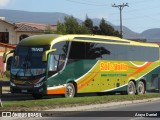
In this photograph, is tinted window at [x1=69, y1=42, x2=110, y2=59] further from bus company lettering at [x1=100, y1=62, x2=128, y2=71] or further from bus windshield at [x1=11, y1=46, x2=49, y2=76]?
bus windshield at [x1=11, y1=46, x2=49, y2=76]

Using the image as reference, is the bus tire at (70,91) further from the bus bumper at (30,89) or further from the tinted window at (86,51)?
the bus bumper at (30,89)

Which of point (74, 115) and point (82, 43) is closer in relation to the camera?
point (74, 115)

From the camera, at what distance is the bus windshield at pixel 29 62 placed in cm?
2522

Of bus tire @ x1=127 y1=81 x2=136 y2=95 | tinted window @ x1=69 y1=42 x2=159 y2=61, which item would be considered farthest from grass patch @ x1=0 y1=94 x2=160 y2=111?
bus tire @ x1=127 y1=81 x2=136 y2=95

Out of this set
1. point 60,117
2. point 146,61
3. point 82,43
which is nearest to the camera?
point 60,117

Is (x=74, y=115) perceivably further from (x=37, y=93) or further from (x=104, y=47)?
(x=104, y=47)

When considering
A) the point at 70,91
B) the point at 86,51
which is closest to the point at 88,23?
the point at 86,51

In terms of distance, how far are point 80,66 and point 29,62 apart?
134 inches

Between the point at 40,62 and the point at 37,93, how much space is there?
165 cm

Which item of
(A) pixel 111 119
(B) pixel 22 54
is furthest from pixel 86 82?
(A) pixel 111 119

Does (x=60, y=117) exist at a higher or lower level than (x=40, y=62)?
lower

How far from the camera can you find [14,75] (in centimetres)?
2581

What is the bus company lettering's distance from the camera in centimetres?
2970

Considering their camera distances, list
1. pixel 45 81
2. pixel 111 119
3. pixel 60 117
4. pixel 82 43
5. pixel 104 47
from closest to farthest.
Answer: pixel 111 119
pixel 60 117
pixel 45 81
pixel 82 43
pixel 104 47
